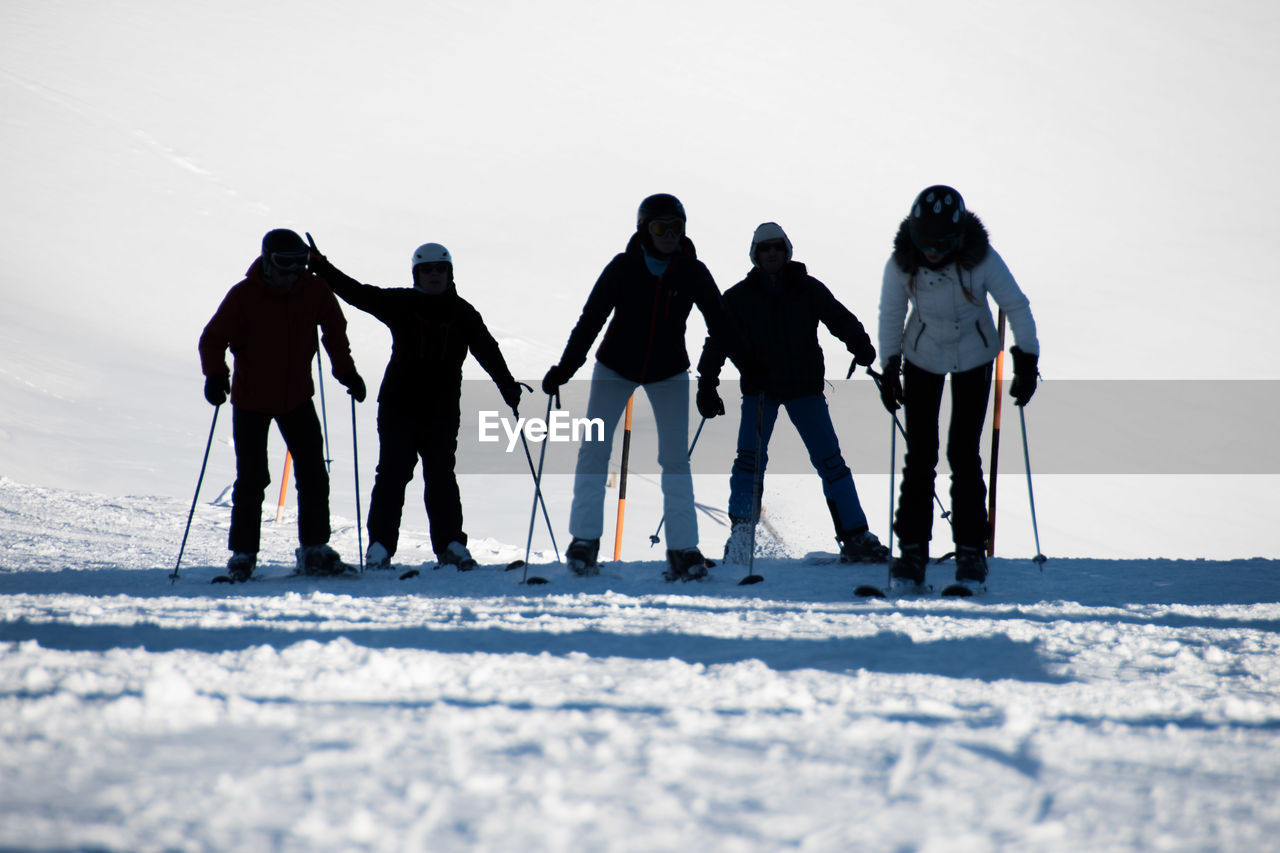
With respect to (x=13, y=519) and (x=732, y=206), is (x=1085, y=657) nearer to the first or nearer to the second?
(x=13, y=519)

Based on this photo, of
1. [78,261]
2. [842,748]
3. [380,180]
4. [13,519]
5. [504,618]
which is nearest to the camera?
[842,748]

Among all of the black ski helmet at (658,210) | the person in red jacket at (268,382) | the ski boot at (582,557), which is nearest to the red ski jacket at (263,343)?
the person in red jacket at (268,382)

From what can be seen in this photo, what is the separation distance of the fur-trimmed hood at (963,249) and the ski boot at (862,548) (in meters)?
1.51

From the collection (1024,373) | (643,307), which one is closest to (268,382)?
(643,307)

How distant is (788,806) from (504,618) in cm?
188

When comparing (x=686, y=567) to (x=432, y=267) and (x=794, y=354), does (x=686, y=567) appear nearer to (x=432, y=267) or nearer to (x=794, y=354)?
(x=794, y=354)

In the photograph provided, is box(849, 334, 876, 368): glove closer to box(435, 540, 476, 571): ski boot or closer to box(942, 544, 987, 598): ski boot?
box(942, 544, 987, 598): ski boot

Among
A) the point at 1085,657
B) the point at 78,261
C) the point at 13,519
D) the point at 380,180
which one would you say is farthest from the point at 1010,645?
the point at 380,180

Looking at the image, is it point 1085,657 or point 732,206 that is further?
point 732,206

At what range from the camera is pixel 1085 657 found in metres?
2.90

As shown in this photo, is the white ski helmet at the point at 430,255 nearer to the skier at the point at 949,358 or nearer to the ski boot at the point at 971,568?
the skier at the point at 949,358

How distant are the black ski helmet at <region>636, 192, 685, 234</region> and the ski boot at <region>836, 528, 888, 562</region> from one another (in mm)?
1818

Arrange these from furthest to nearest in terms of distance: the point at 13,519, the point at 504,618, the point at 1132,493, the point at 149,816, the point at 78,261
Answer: the point at 78,261 → the point at 1132,493 → the point at 13,519 → the point at 504,618 → the point at 149,816

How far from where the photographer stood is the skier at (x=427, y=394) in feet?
17.6
